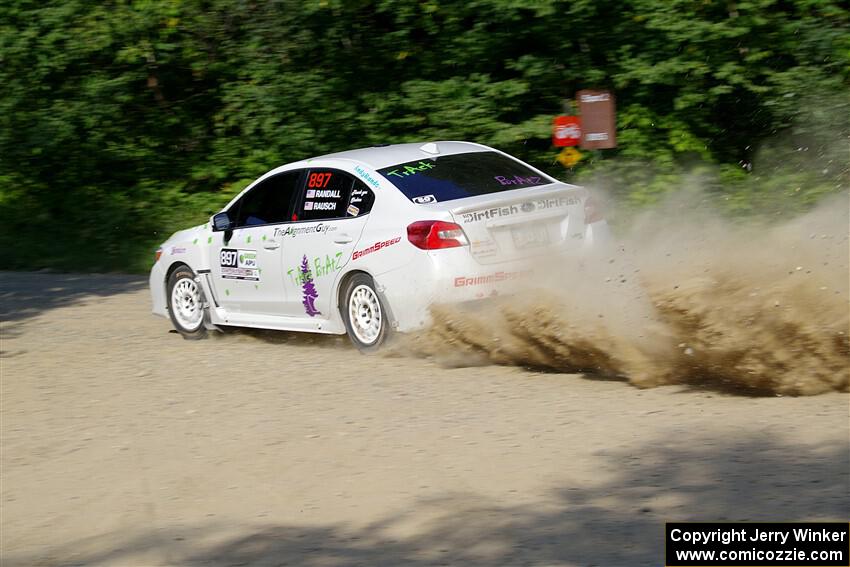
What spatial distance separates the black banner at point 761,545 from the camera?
4805 millimetres

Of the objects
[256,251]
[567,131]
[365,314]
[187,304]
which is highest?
[567,131]

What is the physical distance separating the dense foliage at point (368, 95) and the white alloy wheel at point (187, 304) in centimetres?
563

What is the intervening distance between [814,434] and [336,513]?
2703mm

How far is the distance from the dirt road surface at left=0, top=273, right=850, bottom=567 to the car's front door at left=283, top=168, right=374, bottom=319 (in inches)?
22.5

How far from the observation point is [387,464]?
670 cm

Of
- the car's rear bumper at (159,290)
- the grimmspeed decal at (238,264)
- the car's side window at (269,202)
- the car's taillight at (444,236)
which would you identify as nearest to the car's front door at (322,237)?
the car's side window at (269,202)

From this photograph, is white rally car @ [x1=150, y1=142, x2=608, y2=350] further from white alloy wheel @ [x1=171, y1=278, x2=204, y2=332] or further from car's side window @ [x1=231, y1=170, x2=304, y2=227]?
white alloy wheel @ [x1=171, y1=278, x2=204, y2=332]

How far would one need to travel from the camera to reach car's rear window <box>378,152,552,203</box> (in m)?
9.38

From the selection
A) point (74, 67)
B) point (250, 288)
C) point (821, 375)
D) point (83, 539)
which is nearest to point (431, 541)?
point (83, 539)

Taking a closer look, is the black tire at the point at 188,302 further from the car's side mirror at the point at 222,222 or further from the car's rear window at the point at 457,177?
the car's rear window at the point at 457,177

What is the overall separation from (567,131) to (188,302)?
5.70 meters

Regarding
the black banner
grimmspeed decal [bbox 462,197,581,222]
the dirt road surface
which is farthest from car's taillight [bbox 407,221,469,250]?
the black banner

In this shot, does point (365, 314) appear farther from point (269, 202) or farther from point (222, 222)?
point (222, 222)

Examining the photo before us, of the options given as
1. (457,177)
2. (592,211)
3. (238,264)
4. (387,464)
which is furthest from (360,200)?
(387,464)
